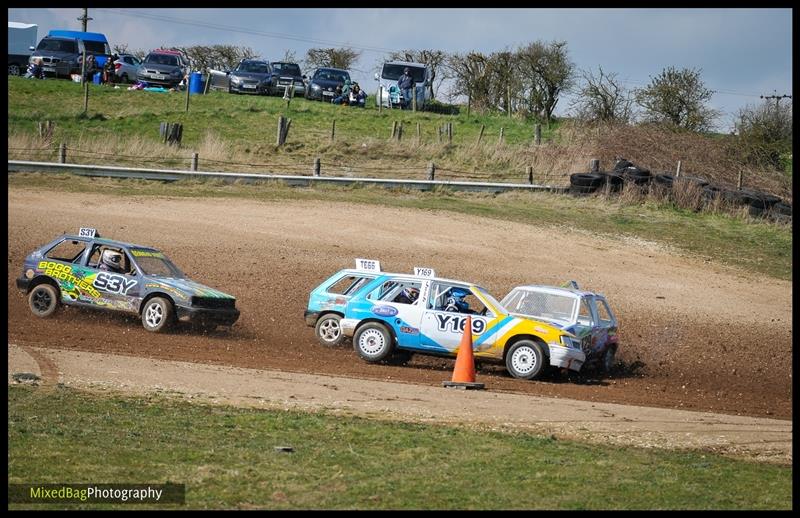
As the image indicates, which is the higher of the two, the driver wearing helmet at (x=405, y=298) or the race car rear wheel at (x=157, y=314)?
the driver wearing helmet at (x=405, y=298)

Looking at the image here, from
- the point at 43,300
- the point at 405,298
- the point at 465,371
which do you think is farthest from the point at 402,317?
the point at 43,300

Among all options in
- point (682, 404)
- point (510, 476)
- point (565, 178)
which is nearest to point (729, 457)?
point (510, 476)

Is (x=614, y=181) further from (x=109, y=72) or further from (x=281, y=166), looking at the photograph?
Result: (x=109, y=72)

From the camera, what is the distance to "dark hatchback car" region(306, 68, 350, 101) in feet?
158

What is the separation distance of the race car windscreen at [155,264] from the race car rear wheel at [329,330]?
10.0 feet

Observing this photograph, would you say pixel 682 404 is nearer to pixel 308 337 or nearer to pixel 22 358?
pixel 308 337

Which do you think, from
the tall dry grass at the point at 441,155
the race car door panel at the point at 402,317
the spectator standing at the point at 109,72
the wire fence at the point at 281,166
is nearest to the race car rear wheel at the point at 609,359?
the race car door panel at the point at 402,317

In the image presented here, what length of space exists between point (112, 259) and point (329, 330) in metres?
4.01

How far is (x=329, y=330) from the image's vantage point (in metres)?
17.0

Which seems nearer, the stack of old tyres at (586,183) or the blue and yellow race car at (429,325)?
the blue and yellow race car at (429,325)

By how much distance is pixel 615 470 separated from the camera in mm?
9039

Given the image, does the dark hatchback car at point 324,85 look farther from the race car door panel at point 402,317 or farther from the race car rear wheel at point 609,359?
the race car rear wheel at point 609,359

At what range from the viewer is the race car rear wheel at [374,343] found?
52.4ft

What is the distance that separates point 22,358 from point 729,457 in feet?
27.8
